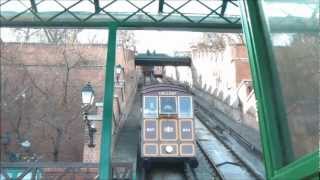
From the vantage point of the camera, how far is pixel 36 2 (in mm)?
7824

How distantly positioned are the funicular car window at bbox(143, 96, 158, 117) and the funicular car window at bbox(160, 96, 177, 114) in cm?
20

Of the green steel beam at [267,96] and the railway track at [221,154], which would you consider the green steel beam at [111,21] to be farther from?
the railway track at [221,154]

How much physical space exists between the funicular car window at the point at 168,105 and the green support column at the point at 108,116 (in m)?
5.72

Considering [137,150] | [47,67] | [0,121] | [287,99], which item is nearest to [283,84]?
[287,99]

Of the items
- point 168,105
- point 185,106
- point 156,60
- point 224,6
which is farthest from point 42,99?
point 156,60

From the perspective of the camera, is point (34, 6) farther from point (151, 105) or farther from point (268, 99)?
point (268, 99)

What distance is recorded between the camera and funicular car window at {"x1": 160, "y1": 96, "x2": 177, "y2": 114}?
44.9 feet

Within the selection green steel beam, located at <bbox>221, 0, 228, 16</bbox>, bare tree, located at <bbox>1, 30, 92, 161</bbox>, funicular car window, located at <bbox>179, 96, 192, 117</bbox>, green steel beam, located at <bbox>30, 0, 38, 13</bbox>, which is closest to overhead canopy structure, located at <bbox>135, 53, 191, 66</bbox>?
bare tree, located at <bbox>1, 30, 92, 161</bbox>

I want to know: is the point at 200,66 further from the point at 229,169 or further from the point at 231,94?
the point at 229,169

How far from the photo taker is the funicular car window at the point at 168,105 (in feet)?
44.9

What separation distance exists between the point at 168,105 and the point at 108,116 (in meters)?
6.14

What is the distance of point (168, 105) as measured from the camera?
13719 mm

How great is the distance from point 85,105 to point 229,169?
6168 millimetres

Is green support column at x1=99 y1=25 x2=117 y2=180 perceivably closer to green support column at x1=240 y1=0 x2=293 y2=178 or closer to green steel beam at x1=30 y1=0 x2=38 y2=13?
green steel beam at x1=30 y1=0 x2=38 y2=13
